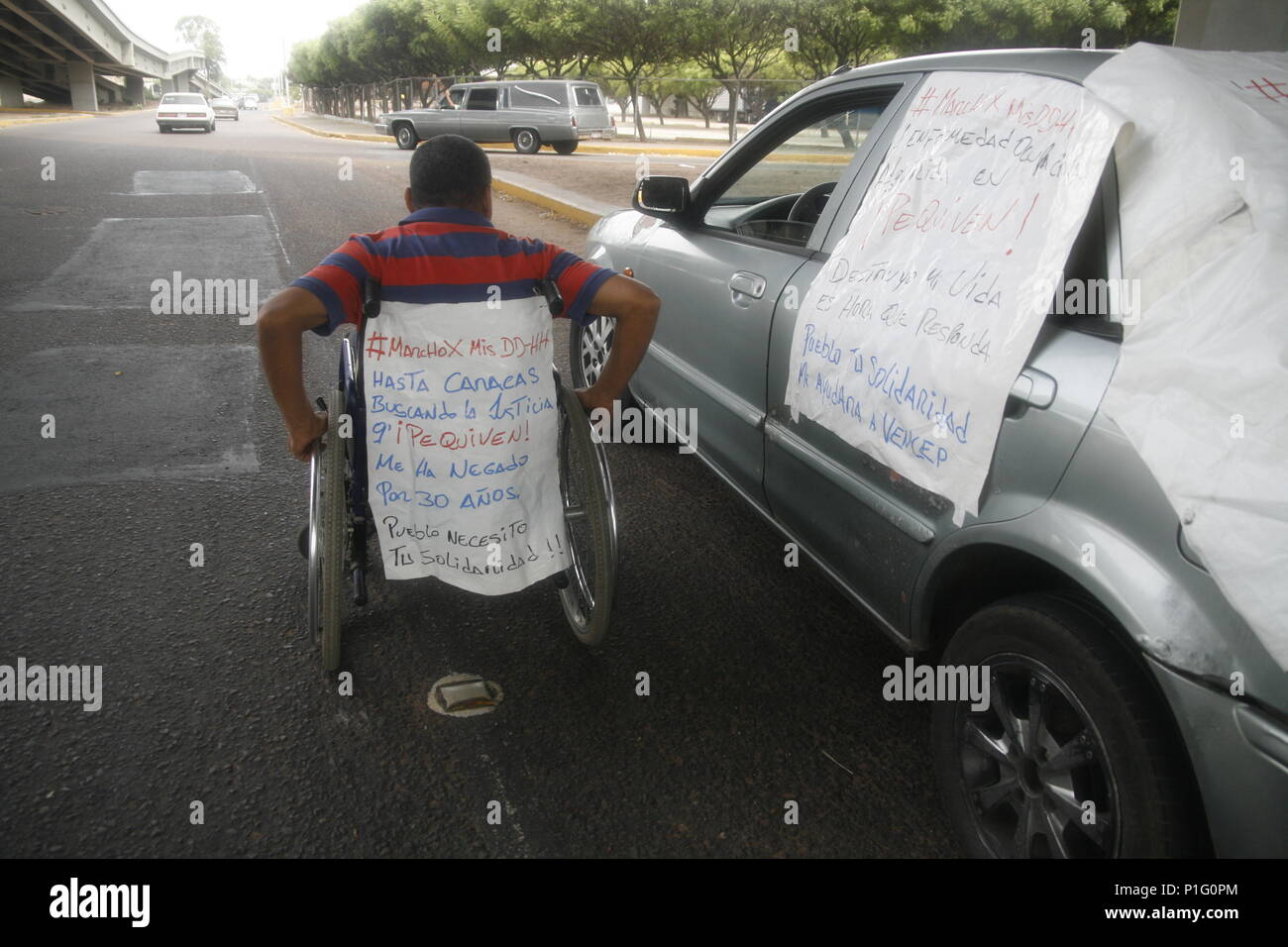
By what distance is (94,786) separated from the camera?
226cm

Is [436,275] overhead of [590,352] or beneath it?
overhead

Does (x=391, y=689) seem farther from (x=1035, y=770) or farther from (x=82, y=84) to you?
(x=82, y=84)

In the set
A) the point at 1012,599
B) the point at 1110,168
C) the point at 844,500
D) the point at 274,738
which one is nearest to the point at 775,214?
the point at 844,500

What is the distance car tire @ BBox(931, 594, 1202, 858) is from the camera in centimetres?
160

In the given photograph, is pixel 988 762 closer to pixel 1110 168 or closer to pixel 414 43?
pixel 1110 168

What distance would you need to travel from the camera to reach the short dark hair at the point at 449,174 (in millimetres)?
2441

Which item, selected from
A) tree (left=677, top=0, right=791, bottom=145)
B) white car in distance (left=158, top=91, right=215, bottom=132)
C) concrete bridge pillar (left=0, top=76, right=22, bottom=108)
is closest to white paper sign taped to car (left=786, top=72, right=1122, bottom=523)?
tree (left=677, top=0, right=791, bottom=145)

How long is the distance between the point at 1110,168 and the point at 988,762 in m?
1.30

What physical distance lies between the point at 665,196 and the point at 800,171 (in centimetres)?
100

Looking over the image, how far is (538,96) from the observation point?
80.8 feet

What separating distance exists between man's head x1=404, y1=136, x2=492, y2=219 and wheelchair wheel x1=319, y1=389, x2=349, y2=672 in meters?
0.60

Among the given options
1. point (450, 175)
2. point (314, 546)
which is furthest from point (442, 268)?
point (314, 546)

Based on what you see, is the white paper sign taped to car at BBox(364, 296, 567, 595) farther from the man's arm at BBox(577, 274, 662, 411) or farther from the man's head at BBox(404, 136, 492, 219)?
the man's head at BBox(404, 136, 492, 219)

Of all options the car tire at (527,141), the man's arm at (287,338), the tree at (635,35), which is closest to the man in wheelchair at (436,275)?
the man's arm at (287,338)
